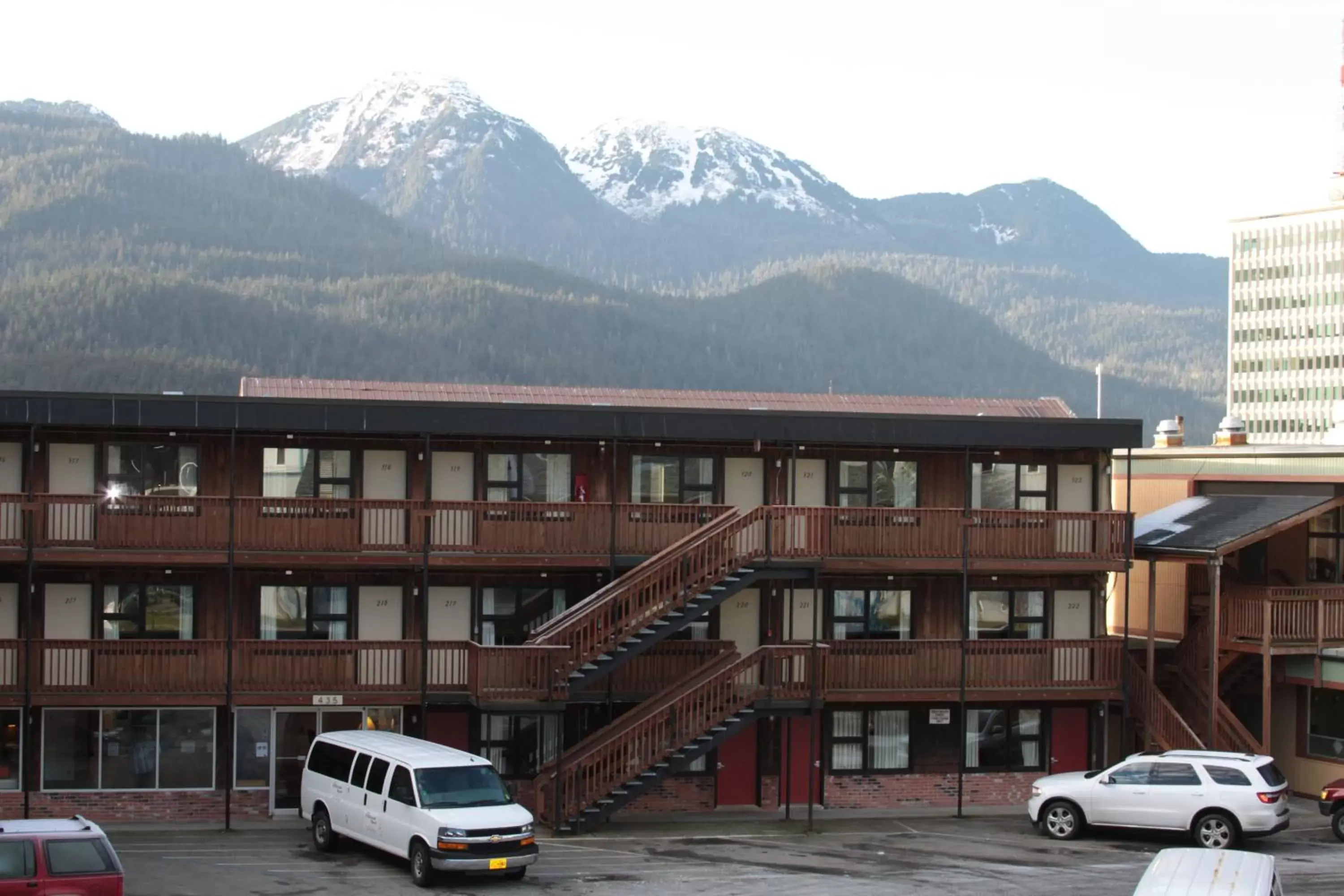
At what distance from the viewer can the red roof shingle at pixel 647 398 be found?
4041cm

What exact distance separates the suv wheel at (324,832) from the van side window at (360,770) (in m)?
1.05

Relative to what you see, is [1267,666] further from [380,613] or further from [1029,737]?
[380,613]

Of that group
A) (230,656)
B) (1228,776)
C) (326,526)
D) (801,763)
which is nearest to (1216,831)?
(1228,776)

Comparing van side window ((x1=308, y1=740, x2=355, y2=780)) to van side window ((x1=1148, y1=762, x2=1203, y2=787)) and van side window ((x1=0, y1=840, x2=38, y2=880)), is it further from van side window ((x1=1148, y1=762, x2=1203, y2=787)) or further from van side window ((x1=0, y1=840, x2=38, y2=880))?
van side window ((x1=1148, y1=762, x2=1203, y2=787))

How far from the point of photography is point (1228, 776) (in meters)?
29.1

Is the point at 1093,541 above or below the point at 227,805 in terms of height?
above

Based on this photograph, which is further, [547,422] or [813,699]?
[547,422]

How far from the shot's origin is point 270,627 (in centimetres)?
3309

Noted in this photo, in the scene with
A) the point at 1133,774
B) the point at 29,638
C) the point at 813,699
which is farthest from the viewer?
the point at 813,699

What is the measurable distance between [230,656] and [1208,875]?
18581 millimetres

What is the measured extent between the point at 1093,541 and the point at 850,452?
5054 millimetres

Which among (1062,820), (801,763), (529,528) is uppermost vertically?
(529,528)

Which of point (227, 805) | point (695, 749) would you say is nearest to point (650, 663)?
point (695, 749)

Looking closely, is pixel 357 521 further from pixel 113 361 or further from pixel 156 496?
pixel 113 361
